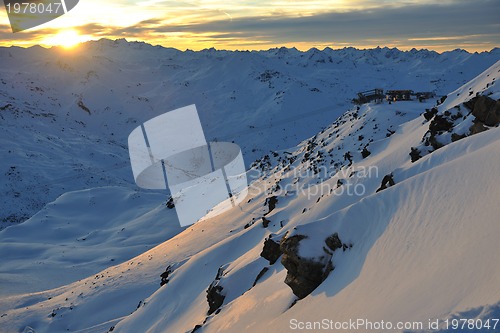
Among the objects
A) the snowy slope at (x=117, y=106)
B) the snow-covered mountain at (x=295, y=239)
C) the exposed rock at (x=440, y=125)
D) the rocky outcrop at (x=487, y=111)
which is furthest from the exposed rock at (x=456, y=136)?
the snowy slope at (x=117, y=106)

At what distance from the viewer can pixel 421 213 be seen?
367 inches

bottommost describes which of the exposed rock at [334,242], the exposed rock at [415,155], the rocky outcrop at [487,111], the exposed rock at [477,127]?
the exposed rock at [334,242]

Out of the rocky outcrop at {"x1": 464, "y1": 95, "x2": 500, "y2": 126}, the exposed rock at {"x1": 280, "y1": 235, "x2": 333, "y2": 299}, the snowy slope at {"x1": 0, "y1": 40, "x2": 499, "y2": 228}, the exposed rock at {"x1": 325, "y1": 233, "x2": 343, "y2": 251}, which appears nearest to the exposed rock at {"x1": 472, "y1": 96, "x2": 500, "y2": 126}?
the rocky outcrop at {"x1": 464, "y1": 95, "x2": 500, "y2": 126}

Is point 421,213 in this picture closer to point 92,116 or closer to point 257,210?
point 257,210

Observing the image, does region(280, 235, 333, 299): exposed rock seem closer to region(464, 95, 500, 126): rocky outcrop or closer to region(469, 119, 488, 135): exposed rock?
region(469, 119, 488, 135): exposed rock

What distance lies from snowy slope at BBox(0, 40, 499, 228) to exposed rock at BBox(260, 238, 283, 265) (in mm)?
39978

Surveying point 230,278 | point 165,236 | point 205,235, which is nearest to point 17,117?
point 165,236

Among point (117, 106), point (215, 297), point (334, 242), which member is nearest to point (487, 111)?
point (334, 242)

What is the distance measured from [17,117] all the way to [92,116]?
894 inches

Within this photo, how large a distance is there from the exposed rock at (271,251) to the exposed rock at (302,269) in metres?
3.36

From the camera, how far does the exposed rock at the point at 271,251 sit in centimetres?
1393

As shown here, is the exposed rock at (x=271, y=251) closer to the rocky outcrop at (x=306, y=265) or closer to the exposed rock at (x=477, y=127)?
the rocky outcrop at (x=306, y=265)

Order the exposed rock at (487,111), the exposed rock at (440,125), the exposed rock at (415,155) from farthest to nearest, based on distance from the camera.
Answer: the exposed rock at (440,125), the exposed rock at (415,155), the exposed rock at (487,111)

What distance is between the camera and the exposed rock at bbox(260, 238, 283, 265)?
Answer: 13.9 meters
